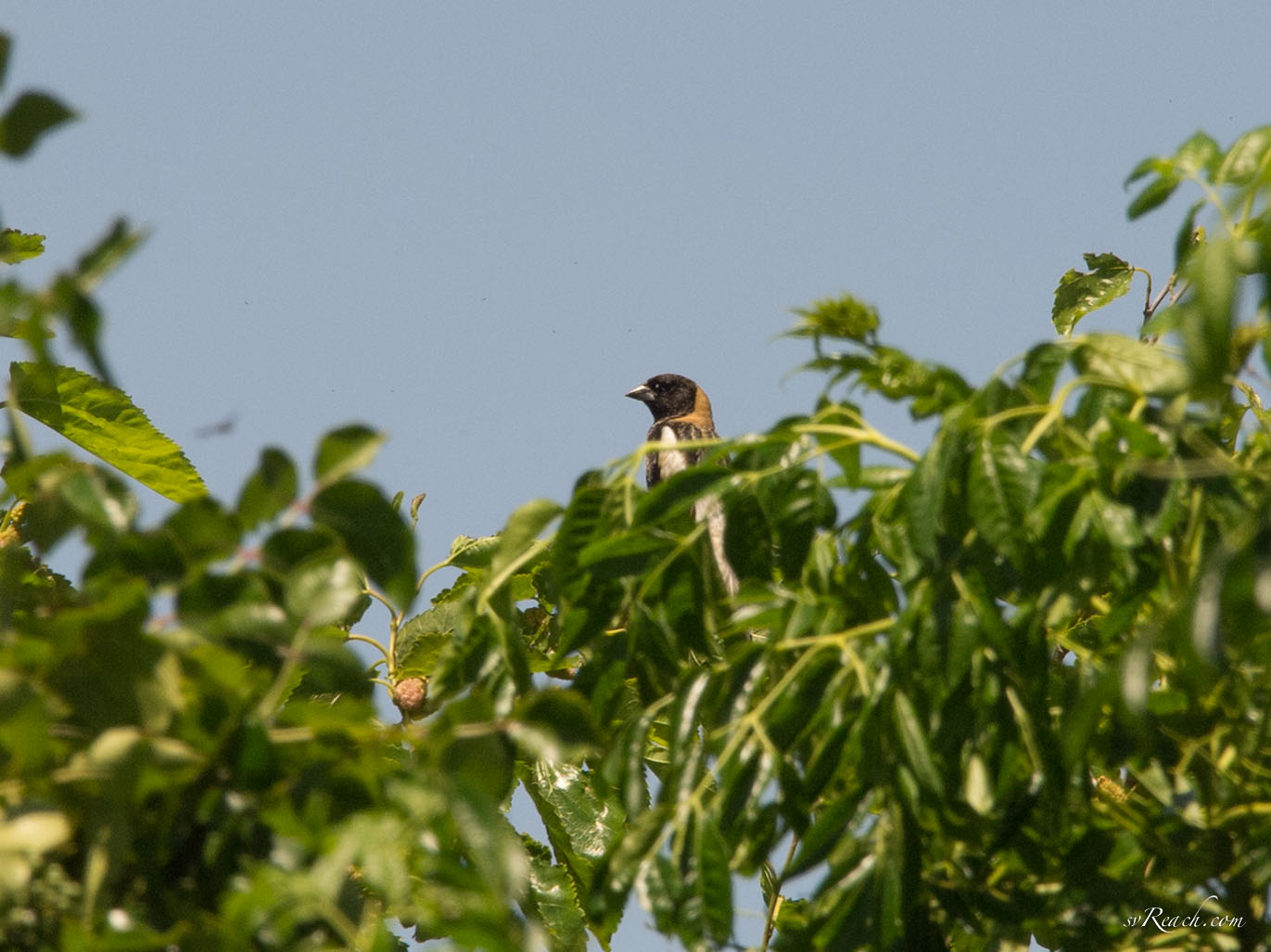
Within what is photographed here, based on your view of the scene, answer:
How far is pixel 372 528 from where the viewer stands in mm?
1660

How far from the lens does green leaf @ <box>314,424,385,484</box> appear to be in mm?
1615

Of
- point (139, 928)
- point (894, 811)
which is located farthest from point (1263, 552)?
point (139, 928)

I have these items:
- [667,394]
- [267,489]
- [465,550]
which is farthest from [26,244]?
[667,394]

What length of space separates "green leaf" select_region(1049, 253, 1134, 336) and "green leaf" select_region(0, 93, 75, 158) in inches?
129

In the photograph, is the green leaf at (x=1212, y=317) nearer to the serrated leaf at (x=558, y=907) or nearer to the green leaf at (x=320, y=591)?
the green leaf at (x=320, y=591)

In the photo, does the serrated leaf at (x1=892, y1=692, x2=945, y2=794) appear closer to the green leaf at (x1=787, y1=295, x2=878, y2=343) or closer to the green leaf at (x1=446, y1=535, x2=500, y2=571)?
the green leaf at (x1=787, y1=295, x2=878, y2=343)

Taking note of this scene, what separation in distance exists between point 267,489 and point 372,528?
0.42 ft

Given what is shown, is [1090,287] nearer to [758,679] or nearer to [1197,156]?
[1197,156]

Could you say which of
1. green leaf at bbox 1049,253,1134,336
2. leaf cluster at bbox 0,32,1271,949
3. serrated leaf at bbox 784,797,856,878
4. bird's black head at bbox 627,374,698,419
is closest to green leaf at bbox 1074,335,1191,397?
leaf cluster at bbox 0,32,1271,949

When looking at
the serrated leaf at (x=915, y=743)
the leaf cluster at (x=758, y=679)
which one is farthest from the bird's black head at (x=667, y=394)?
the serrated leaf at (x=915, y=743)

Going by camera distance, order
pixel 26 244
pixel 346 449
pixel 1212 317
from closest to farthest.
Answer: pixel 1212 317 < pixel 346 449 < pixel 26 244

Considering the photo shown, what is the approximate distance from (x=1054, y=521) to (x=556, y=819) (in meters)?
1.89

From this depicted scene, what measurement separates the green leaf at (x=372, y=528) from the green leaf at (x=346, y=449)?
0.07 feet

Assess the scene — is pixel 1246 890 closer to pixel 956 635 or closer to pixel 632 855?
pixel 956 635
